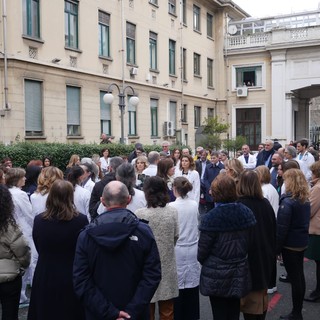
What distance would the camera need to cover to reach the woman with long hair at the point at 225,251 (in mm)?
3889

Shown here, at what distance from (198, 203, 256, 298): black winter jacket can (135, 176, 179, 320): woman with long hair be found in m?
0.45

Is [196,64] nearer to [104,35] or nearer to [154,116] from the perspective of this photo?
[154,116]

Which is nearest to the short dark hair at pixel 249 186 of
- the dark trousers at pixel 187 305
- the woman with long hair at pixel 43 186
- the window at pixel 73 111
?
the dark trousers at pixel 187 305

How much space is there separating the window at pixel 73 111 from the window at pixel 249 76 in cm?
1728

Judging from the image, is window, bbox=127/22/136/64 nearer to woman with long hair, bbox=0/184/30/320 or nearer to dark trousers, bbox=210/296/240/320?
woman with long hair, bbox=0/184/30/320

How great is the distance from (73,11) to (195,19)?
13210 mm

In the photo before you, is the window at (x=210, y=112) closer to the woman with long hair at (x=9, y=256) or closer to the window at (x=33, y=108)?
the window at (x=33, y=108)

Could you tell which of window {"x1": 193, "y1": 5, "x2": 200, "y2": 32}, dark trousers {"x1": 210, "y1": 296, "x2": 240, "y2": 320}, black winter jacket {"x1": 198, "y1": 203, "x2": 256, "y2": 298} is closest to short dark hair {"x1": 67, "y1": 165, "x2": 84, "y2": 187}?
black winter jacket {"x1": 198, "y1": 203, "x2": 256, "y2": 298}

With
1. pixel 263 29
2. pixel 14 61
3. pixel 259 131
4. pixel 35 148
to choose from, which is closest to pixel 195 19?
pixel 263 29

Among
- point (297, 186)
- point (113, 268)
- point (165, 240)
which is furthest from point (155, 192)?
point (297, 186)

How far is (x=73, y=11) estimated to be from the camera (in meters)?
18.4

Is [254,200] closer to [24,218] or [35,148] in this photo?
[24,218]

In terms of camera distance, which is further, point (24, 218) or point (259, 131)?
point (259, 131)

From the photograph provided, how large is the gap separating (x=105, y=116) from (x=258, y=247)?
1700cm
